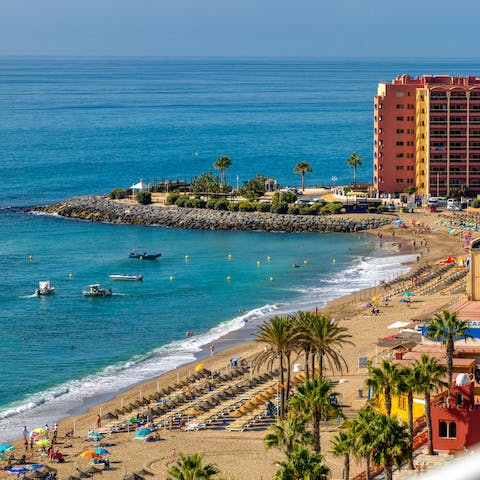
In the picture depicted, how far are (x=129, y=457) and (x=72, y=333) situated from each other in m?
28.4

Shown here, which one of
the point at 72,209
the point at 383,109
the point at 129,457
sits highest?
the point at 383,109

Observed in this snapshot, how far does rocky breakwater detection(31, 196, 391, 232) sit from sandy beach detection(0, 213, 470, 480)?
42.1 metres

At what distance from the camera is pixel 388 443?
37.9m

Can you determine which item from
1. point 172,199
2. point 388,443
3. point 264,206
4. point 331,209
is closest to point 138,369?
point 388,443

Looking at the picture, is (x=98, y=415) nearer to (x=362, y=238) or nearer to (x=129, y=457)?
(x=129, y=457)

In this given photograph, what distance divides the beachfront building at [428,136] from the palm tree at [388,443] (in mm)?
93407

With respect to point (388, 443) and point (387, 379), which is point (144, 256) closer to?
point (387, 379)

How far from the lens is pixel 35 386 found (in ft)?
213

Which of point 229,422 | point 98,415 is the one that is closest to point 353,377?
point 229,422

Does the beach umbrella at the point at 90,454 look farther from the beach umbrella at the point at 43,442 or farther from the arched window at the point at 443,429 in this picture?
the arched window at the point at 443,429

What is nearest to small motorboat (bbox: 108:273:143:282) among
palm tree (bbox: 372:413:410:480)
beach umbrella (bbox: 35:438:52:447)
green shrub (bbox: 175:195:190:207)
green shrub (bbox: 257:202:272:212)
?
green shrub (bbox: 257:202:272:212)

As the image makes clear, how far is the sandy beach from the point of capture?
50.1 meters

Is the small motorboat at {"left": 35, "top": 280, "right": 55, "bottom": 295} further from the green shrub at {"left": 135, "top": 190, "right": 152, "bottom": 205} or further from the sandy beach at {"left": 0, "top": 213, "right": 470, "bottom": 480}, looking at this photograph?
the green shrub at {"left": 135, "top": 190, "right": 152, "bottom": 205}

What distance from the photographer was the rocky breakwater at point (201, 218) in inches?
4902
